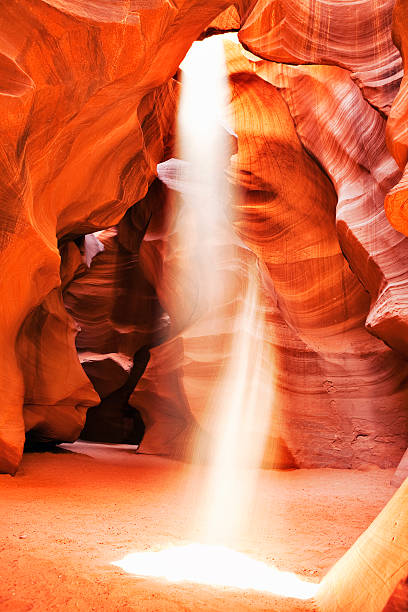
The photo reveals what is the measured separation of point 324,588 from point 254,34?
745 cm

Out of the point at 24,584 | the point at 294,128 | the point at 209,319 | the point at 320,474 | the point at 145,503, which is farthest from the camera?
the point at 294,128

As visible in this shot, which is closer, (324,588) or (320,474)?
(324,588)

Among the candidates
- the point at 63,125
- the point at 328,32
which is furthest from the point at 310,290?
the point at 63,125

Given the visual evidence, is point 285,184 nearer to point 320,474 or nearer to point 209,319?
point 209,319

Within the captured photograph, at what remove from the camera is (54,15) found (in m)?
4.50

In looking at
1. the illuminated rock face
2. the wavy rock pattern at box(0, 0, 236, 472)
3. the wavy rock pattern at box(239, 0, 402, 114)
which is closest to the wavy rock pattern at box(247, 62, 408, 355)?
the illuminated rock face

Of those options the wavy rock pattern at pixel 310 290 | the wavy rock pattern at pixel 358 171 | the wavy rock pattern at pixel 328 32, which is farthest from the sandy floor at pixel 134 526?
the wavy rock pattern at pixel 328 32

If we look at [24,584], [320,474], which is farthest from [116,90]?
[320,474]

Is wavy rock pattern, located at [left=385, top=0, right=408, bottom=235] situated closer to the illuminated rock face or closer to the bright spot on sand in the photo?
the illuminated rock face

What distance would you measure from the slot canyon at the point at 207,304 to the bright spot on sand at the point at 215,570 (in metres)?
0.03

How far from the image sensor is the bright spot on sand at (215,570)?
2834 millimetres

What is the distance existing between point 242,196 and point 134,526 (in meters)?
8.45

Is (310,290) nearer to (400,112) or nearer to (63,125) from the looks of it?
(400,112)

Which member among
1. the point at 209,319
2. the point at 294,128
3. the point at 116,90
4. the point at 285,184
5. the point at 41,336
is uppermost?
the point at 294,128
